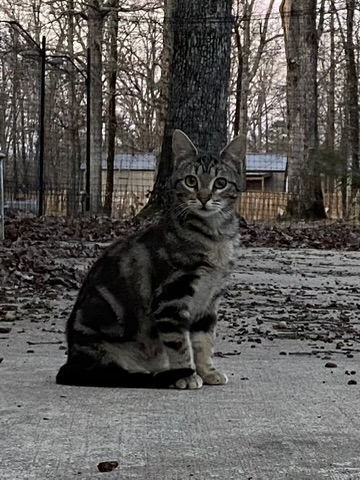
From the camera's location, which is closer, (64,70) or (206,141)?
(206,141)

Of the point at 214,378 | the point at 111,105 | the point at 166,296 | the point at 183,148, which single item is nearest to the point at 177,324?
the point at 166,296

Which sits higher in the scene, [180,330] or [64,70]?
[64,70]

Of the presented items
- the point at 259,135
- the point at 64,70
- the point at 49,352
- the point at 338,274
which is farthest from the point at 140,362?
the point at 259,135

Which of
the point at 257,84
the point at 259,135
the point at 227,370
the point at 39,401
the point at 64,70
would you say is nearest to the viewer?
the point at 39,401

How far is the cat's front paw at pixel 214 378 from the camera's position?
4.47 metres

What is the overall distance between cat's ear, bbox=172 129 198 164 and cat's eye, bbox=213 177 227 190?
0.18 m

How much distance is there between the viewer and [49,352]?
5.59m

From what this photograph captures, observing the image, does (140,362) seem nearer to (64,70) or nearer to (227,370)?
(227,370)

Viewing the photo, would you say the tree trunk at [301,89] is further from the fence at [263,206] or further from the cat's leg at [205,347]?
the cat's leg at [205,347]

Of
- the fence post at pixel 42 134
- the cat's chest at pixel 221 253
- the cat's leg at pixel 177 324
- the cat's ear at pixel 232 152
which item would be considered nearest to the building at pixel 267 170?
the fence post at pixel 42 134

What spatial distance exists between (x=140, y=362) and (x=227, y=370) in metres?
0.68

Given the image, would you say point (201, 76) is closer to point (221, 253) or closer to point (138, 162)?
point (221, 253)

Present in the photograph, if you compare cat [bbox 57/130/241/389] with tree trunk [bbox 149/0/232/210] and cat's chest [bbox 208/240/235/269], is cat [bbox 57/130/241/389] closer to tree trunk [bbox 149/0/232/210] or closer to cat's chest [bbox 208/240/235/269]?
cat's chest [bbox 208/240/235/269]

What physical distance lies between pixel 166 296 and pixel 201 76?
8.52 meters
